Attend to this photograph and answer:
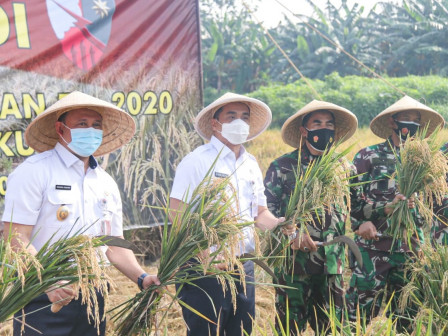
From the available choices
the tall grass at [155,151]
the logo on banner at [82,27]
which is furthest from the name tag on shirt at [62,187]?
the tall grass at [155,151]

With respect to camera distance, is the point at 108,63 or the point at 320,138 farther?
the point at 108,63

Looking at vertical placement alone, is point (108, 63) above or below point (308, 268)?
above

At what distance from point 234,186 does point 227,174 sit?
110 millimetres

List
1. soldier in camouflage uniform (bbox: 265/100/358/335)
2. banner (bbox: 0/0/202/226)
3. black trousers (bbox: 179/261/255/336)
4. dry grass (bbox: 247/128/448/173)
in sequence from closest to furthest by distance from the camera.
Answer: black trousers (bbox: 179/261/255/336), soldier in camouflage uniform (bbox: 265/100/358/335), banner (bbox: 0/0/202/226), dry grass (bbox: 247/128/448/173)

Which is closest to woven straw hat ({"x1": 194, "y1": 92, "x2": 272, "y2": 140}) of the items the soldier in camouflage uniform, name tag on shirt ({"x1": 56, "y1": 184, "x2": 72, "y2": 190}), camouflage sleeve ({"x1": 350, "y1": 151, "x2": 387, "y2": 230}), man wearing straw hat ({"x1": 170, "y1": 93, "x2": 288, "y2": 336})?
man wearing straw hat ({"x1": 170, "y1": 93, "x2": 288, "y2": 336})

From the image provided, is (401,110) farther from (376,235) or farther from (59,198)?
(59,198)

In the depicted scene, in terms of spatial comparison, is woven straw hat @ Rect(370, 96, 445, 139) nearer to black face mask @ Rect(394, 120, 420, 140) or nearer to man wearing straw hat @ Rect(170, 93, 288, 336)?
black face mask @ Rect(394, 120, 420, 140)

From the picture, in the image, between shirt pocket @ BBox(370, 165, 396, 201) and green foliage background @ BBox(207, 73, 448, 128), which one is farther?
green foliage background @ BBox(207, 73, 448, 128)

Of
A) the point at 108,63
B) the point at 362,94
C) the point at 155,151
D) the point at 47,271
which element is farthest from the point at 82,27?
the point at 362,94

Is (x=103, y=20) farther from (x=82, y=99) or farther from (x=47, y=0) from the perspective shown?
(x=82, y=99)

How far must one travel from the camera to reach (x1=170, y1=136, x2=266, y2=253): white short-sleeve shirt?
2947mm

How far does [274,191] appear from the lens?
346cm

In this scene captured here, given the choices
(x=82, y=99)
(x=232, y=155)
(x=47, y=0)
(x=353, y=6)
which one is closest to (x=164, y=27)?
(x=47, y=0)

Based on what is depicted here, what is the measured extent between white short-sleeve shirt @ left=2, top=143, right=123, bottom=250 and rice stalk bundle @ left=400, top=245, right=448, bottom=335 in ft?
4.62
